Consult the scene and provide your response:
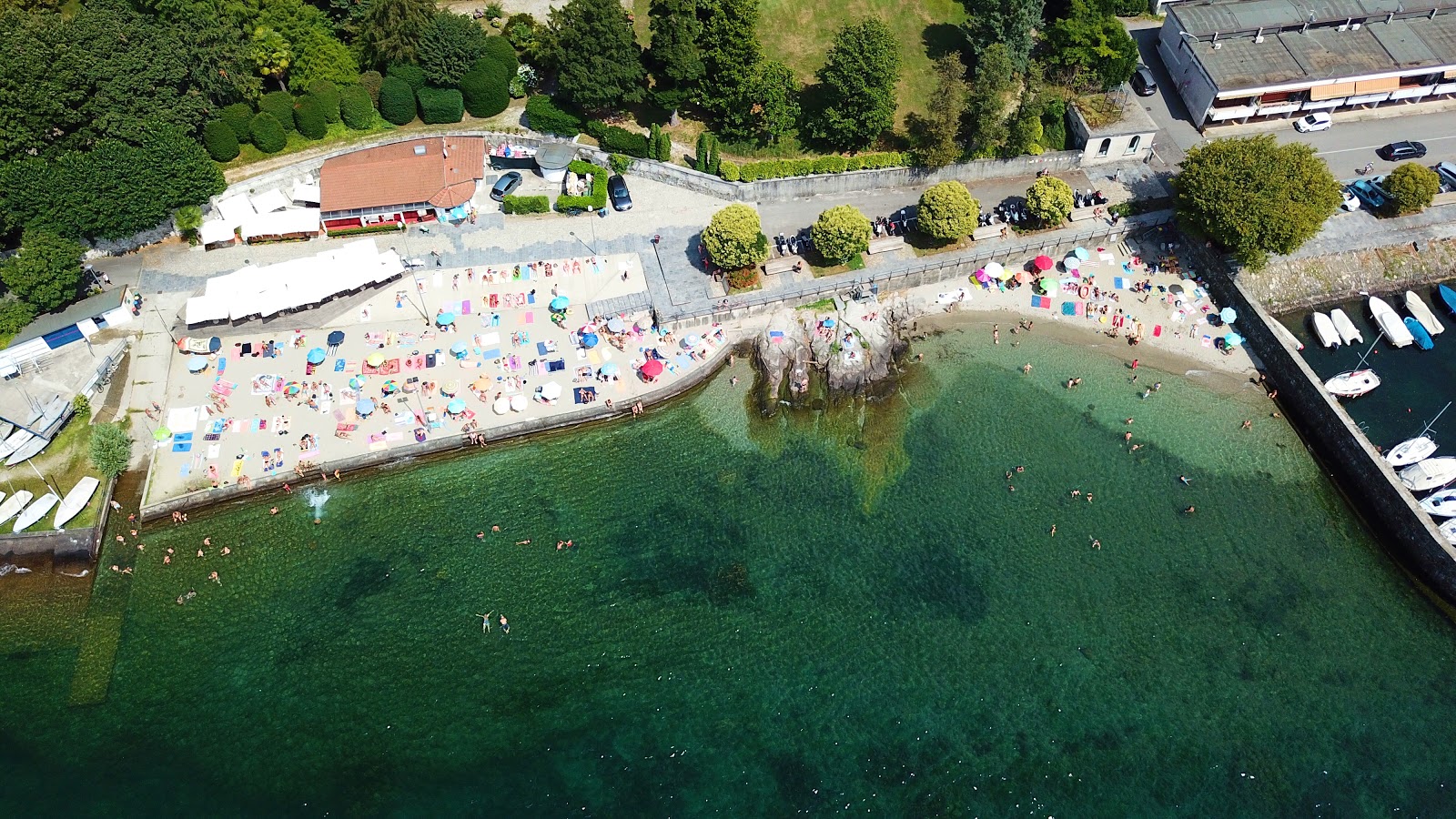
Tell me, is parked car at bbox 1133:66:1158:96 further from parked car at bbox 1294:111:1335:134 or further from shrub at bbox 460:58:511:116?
shrub at bbox 460:58:511:116

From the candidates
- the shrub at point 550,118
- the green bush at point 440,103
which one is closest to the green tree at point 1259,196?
the shrub at point 550,118

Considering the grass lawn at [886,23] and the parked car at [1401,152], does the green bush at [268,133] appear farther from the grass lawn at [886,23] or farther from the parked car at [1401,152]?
the parked car at [1401,152]

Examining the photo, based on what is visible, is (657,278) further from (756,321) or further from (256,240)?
(256,240)

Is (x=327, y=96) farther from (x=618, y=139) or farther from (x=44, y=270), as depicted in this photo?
(x=44, y=270)

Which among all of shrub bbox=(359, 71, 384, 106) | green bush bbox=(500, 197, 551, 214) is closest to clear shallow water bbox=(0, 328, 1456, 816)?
green bush bbox=(500, 197, 551, 214)

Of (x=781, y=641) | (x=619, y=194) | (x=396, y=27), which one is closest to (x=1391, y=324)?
(x=781, y=641)

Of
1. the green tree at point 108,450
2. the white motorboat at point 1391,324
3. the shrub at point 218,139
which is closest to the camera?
the green tree at point 108,450

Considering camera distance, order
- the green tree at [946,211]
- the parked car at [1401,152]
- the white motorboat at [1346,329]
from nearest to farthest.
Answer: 1. the white motorboat at [1346,329]
2. the green tree at [946,211]
3. the parked car at [1401,152]
